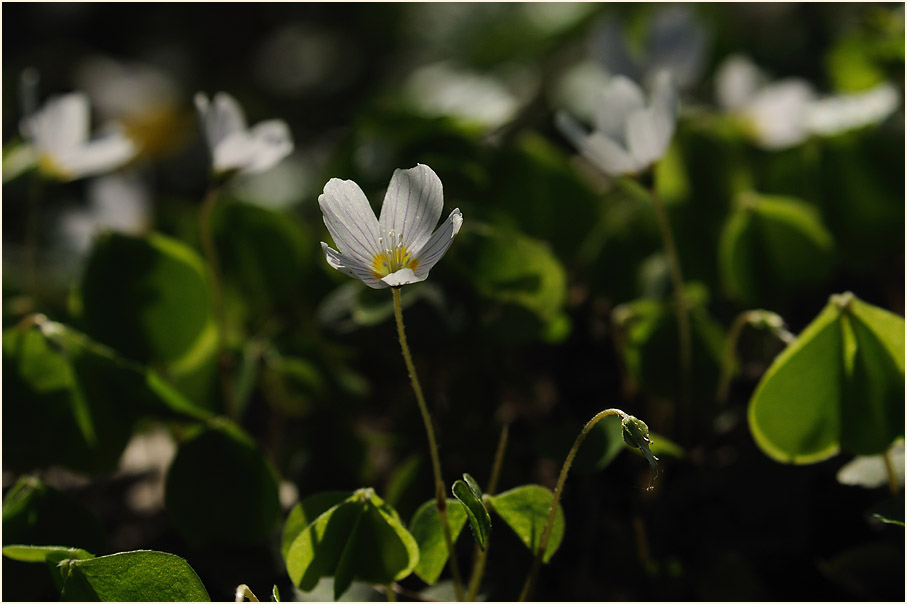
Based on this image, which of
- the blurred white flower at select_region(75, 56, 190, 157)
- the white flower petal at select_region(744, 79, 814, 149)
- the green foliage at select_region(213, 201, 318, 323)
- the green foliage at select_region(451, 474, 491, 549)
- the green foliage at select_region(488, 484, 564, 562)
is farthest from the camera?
the blurred white flower at select_region(75, 56, 190, 157)

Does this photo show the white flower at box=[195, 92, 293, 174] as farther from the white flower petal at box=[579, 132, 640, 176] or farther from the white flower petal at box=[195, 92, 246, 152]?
the white flower petal at box=[579, 132, 640, 176]

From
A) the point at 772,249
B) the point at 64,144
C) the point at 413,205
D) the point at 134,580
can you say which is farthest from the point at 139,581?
the point at 772,249

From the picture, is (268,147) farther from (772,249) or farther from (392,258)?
(772,249)

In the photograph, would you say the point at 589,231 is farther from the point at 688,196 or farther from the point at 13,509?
the point at 13,509

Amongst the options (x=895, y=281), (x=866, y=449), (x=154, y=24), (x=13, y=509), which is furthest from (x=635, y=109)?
(x=154, y=24)

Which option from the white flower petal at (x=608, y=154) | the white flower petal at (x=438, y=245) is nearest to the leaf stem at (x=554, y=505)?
the white flower petal at (x=438, y=245)

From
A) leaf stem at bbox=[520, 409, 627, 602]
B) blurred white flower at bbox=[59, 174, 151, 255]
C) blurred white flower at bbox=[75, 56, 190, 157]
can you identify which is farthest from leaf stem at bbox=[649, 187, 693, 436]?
blurred white flower at bbox=[75, 56, 190, 157]
